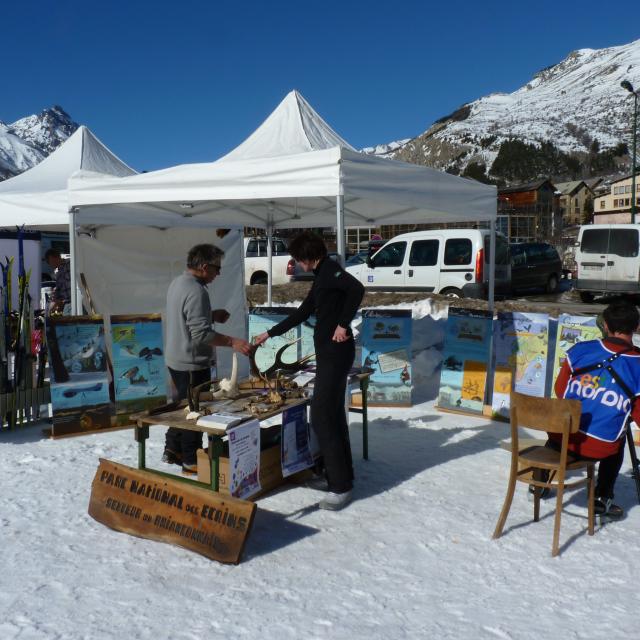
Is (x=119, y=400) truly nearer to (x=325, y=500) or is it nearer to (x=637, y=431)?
(x=325, y=500)

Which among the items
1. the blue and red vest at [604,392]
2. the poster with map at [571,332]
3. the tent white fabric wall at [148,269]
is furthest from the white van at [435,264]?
the blue and red vest at [604,392]

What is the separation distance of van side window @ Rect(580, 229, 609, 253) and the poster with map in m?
10.6

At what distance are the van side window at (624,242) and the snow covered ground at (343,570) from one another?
1190 cm

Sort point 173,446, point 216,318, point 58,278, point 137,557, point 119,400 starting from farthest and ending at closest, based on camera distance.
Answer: point 58,278, point 119,400, point 216,318, point 173,446, point 137,557

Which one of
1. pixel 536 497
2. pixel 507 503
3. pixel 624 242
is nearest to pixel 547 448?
pixel 536 497

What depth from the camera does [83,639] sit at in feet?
8.66

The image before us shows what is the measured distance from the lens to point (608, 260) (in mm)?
15289

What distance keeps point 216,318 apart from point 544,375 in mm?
3026

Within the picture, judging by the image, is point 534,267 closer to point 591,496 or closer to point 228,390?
point 591,496

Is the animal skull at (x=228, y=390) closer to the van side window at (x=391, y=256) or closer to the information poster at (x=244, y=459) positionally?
the information poster at (x=244, y=459)

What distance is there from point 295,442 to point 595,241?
44.3 ft

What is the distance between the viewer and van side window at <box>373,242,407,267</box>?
13227mm

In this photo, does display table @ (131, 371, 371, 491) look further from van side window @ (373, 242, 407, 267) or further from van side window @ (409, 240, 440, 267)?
van side window @ (373, 242, 407, 267)

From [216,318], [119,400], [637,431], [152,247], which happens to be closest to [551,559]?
[637,431]
